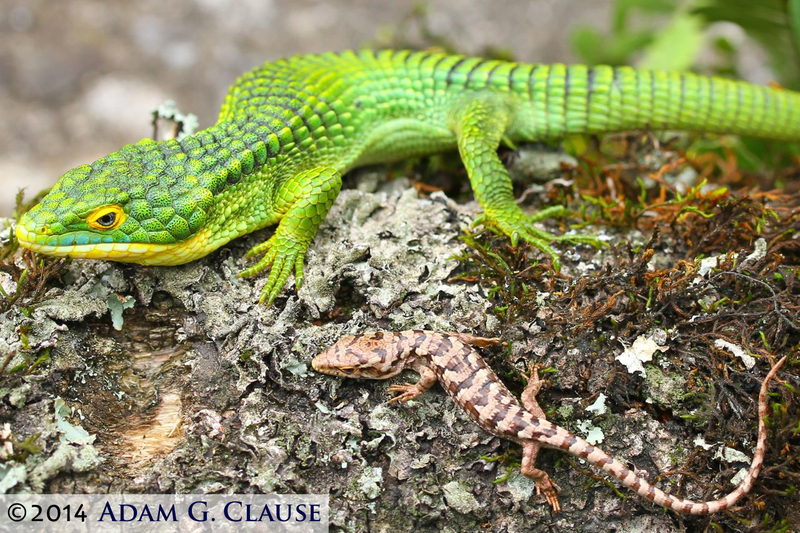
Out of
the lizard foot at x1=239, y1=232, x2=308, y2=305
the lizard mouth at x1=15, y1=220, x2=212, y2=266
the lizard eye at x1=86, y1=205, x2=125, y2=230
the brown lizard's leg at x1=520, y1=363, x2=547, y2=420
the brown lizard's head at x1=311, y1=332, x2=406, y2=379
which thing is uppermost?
the lizard eye at x1=86, y1=205, x2=125, y2=230

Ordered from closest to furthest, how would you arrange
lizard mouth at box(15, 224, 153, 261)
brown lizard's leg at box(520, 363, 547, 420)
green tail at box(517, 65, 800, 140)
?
brown lizard's leg at box(520, 363, 547, 420) → lizard mouth at box(15, 224, 153, 261) → green tail at box(517, 65, 800, 140)

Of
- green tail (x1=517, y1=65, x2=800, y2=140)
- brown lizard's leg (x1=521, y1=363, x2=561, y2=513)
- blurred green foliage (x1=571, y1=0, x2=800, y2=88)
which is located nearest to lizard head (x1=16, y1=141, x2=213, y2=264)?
brown lizard's leg (x1=521, y1=363, x2=561, y2=513)

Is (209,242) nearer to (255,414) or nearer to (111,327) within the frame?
(111,327)

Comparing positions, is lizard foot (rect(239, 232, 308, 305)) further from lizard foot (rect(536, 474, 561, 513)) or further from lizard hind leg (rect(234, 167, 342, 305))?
lizard foot (rect(536, 474, 561, 513))

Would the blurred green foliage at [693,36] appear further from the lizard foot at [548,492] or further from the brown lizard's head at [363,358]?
the lizard foot at [548,492]

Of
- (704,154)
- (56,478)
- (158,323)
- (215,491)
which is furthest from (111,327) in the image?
(704,154)

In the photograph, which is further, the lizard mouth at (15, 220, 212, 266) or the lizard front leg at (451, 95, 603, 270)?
the lizard front leg at (451, 95, 603, 270)
